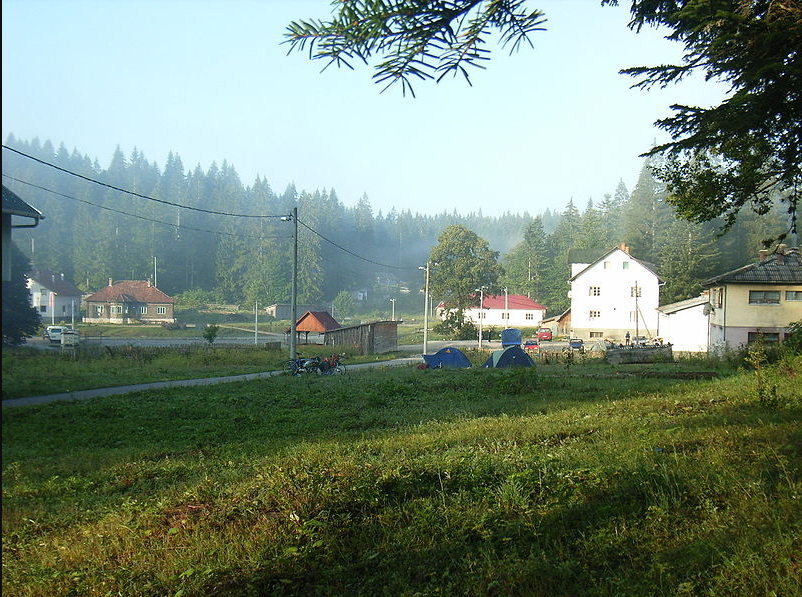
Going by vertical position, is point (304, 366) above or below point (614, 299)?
below

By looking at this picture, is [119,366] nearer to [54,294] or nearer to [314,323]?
[54,294]

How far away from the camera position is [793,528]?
418 centimetres

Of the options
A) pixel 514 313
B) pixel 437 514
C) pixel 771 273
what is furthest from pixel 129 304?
pixel 514 313

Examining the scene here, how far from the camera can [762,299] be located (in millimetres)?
35406

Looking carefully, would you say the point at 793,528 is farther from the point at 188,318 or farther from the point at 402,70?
the point at 188,318

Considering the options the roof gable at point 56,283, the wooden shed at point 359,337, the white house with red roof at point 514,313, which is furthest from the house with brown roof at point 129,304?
the white house with red roof at point 514,313

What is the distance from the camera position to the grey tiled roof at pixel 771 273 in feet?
114

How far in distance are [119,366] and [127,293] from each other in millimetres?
12293

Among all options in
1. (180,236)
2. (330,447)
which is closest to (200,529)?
(330,447)

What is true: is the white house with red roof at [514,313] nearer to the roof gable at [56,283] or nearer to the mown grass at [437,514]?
the roof gable at [56,283]

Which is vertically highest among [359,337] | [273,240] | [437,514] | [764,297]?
[273,240]

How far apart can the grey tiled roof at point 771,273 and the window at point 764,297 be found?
80 cm

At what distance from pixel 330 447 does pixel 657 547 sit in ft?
17.0

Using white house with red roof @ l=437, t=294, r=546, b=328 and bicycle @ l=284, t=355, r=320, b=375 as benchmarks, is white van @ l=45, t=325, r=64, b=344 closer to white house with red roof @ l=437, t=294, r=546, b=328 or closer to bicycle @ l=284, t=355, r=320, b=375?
bicycle @ l=284, t=355, r=320, b=375
